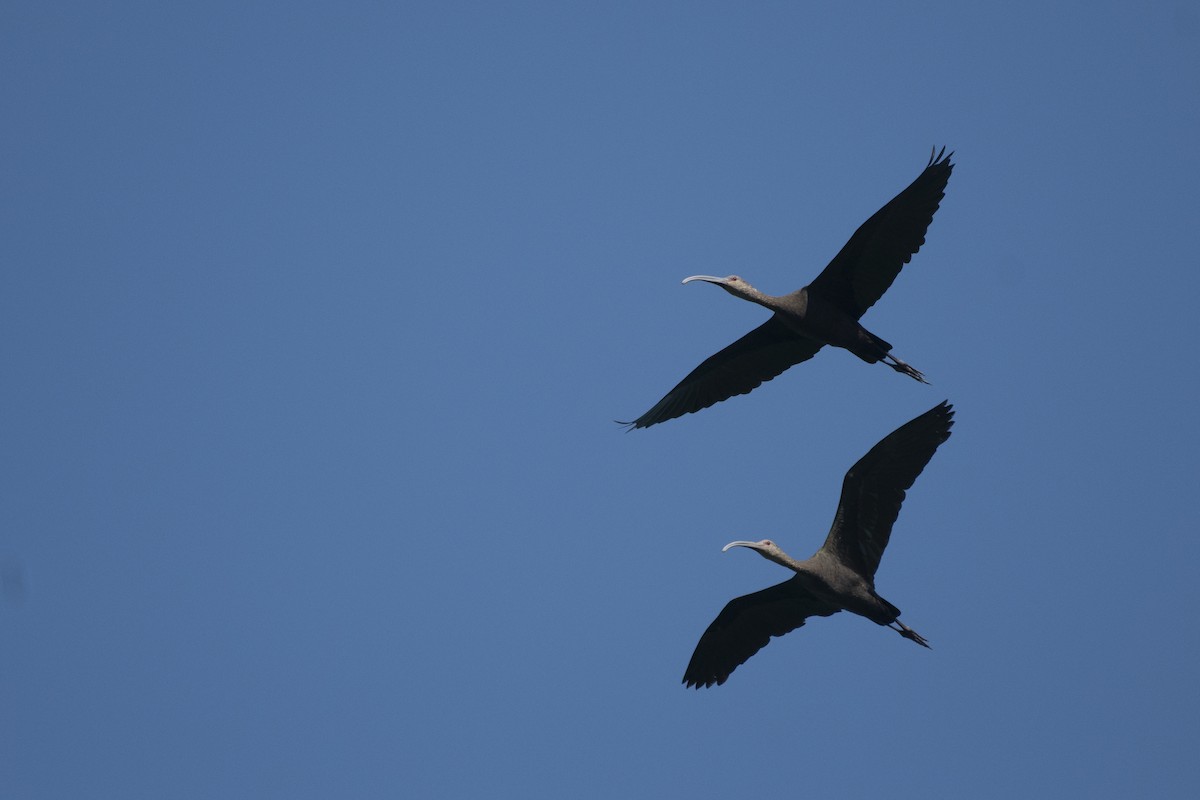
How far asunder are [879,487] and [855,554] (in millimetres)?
1085

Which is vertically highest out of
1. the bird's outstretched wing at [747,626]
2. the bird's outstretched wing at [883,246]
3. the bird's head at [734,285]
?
the bird's head at [734,285]

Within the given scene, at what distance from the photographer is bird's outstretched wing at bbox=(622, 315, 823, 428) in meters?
24.9

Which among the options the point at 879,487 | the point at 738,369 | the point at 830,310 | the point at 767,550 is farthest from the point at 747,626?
the point at 830,310

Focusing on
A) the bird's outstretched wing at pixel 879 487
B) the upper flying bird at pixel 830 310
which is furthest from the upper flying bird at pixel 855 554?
the upper flying bird at pixel 830 310

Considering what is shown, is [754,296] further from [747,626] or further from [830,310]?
[747,626]

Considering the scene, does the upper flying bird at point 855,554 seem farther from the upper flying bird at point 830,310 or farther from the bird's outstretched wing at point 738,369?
the bird's outstretched wing at point 738,369

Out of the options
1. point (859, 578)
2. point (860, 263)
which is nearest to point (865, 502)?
point (859, 578)

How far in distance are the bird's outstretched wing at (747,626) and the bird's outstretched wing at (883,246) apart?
420cm

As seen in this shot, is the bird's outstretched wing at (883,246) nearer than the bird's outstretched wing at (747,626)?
Yes

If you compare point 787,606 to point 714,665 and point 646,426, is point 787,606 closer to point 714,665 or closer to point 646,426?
point 714,665

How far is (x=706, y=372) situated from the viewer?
25.3m

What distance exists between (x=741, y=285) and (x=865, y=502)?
390 centimetres

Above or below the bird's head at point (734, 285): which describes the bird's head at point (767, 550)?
below

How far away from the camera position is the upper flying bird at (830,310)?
22.5 metres
